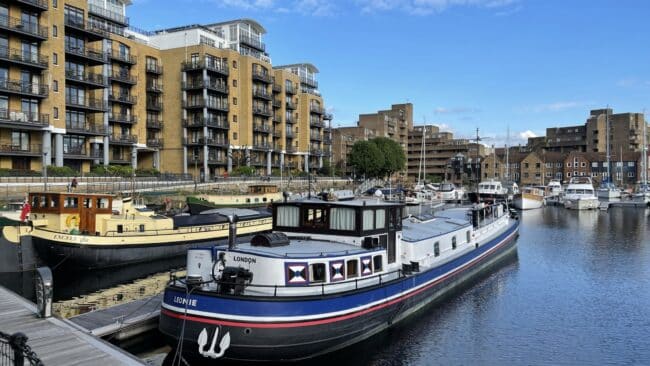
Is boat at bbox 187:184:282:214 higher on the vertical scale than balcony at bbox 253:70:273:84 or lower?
lower

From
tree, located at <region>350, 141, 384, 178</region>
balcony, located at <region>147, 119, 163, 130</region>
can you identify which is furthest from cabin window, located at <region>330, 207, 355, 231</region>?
tree, located at <region>350, 141, 384, 178</region>

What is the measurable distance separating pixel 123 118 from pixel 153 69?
1124cm

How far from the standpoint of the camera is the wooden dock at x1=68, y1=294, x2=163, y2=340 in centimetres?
1535

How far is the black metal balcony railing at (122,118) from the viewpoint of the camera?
224 feet

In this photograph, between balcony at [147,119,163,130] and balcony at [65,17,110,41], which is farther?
balcony at [147,119,163,130]

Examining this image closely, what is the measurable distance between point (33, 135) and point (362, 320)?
1982 inches

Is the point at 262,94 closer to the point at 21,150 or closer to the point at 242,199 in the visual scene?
the point at 242,199

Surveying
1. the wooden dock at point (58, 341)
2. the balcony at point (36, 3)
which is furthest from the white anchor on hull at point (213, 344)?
the balcony at point (36, 3)

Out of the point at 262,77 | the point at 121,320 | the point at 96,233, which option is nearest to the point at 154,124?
the point at 262,77

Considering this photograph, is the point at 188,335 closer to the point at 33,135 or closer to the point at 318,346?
the point at 318,346

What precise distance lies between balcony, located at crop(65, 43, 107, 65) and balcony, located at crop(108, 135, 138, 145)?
10.6m

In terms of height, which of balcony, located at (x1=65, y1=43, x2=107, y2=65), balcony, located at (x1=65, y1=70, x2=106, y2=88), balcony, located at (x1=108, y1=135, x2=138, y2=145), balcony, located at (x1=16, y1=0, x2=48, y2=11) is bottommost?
balcony, located at (x1=108, y1=135, x2=138, y2=145)

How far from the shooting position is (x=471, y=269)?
27.1m

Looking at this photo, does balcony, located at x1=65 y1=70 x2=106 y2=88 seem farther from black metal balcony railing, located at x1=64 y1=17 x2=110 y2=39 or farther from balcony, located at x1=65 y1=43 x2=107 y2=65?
black metal balcony railing, located at x1=64 y1=17 x2=110 y2=39
